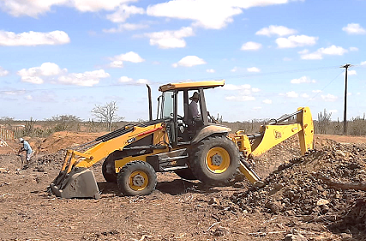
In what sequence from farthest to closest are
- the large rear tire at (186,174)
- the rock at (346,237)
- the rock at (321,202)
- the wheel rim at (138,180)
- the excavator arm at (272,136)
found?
the large rear tire at (186,174)
the excavator arm at (272,136)
the wheel rim at (138,180)
the rock at (321,202)
the rock at (346,237)

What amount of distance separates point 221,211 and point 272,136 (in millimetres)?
4160

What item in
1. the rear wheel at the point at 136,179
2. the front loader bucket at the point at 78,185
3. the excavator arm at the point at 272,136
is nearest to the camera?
the front loader bucket at the point at 78,185

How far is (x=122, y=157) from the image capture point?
34.2 feet

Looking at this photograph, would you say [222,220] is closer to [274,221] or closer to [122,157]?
[274,221]

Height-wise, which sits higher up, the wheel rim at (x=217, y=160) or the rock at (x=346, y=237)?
the wheel rim at (x=217, y=160)

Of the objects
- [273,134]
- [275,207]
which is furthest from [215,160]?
[275,207]

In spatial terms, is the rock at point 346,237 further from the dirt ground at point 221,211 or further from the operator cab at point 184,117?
the operator cab at point 184,117

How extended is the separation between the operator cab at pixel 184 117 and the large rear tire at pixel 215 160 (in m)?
0.48

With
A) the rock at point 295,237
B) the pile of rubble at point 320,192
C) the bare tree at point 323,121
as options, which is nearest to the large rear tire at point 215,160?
the pile of rubble at point 320,192

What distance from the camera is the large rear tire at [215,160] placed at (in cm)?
1001

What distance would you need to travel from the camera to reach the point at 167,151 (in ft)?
34.0

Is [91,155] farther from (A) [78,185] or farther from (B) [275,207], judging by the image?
(B) [275,207]

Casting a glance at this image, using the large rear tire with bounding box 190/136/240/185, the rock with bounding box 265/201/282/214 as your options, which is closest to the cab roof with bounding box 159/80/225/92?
the large rear tire with bounding box 190/136/240/185

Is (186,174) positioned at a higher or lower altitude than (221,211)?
higher
